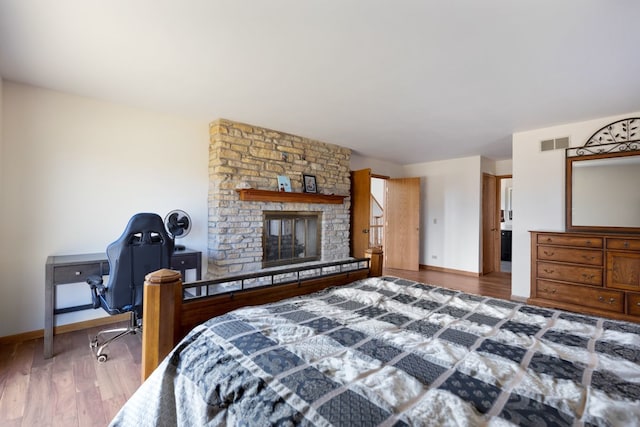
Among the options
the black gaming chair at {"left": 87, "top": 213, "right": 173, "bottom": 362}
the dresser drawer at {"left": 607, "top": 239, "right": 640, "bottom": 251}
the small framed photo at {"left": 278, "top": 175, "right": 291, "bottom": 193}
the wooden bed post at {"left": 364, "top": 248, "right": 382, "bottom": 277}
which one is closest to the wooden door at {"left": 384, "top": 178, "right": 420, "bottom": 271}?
the small framed photo at {"left": 278, "top": 175, "right": 291, "bottom": 193}

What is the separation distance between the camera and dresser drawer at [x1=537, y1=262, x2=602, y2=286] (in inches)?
135

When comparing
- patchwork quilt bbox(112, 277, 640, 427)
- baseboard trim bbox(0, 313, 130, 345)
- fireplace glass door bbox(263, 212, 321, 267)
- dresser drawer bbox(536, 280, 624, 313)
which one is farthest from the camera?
fireplace glass door bbox(263, 212, 321, 267)

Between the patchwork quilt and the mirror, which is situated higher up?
the mirror

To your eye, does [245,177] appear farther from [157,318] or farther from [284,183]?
[157,318]

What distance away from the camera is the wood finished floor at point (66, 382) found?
183 centimetres

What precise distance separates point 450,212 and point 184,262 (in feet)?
16.9

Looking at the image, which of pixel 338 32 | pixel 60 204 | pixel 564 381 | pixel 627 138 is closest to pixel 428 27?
pixel 338 32

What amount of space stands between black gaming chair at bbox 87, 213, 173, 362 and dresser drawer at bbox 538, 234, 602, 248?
4224 millimetres

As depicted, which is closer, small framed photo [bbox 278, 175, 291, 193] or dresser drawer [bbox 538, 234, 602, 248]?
dresser drawer [bbox 538, 234, 602, 248]

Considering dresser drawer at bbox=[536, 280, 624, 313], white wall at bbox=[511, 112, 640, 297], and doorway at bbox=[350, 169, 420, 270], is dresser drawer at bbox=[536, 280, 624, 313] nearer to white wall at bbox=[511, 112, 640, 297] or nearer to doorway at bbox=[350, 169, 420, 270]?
white wall at bbox=[511, 112, 640, 297]

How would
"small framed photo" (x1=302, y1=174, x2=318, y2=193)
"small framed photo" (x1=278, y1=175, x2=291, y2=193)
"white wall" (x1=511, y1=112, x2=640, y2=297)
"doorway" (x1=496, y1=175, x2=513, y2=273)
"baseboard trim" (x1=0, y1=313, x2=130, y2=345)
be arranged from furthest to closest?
"doorway" (x1=496, y1=175, x2=513, y2=273) → "small framed photo" (x1=302, y1=174, x2=318, y2=193) → "small framed photo" (x1=278, y1=175, x2=291, y2=193) → "white wall" (x1=511, y1=112, x2=640, y2=297) → "baseboard trim" (x1=0, y1=313, x2=130, y2=345)

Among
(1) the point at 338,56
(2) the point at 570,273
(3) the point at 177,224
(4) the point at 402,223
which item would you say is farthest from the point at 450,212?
(3) the point at 177,224

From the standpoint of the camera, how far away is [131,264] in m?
2.46

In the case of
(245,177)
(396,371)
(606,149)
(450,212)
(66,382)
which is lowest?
(66,382)
